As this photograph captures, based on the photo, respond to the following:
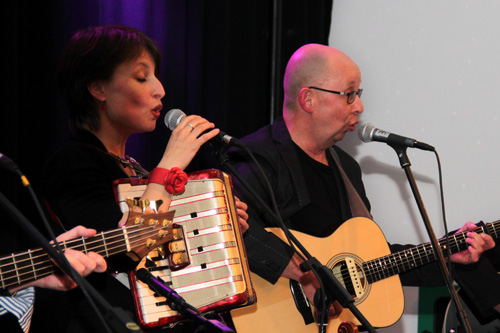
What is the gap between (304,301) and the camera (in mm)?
2857

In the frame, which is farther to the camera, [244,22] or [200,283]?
[244,22]

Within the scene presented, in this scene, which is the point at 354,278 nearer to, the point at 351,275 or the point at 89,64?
the point at 351,275

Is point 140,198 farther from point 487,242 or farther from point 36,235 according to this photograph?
point 487,242

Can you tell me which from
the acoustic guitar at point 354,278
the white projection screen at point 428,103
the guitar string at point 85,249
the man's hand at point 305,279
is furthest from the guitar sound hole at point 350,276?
the guitar string at point 85,249

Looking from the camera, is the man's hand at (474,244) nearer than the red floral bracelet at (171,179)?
No

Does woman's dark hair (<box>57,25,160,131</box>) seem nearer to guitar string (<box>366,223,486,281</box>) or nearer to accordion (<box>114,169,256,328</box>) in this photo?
accordion (<box>114,169,256,328</box>)

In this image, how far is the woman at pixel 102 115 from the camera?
7.12 feet

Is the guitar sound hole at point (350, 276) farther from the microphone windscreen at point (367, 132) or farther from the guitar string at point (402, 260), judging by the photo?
the microphone windscreen at point (367, 132)

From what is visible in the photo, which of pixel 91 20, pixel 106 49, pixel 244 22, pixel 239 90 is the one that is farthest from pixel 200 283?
pixel 244 22

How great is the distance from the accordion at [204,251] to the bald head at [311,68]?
137 cm

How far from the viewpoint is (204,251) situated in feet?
7.12

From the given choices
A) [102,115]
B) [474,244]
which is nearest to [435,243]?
[474,244]

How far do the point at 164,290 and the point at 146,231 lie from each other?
233 mm

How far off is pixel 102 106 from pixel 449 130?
2235 millimetres
